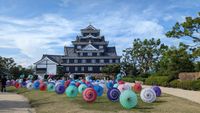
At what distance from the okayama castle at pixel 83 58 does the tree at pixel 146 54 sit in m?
15.2

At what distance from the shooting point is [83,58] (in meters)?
89.7

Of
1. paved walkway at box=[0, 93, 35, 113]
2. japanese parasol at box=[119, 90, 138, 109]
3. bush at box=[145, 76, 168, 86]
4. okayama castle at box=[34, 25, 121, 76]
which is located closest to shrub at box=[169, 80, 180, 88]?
bush at box=[145, 76, 168, 86]

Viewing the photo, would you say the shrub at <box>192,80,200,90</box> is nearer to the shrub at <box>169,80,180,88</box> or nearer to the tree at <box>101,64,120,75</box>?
the shrub at <box>169,80,180,88</box>

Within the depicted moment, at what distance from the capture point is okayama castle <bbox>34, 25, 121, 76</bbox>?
295ft

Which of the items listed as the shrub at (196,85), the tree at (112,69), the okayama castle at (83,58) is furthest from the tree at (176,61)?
the okayama castle at (83,58)

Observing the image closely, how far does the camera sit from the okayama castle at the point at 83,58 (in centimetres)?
8981

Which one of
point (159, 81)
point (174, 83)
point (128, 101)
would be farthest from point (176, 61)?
point (128, 101)

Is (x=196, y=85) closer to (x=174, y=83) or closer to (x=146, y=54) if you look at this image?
(x=174, y=83)

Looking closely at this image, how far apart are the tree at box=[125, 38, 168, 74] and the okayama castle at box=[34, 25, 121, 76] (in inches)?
599

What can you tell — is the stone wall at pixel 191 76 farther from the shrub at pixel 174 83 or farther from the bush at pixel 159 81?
the bush at pixel 159 81

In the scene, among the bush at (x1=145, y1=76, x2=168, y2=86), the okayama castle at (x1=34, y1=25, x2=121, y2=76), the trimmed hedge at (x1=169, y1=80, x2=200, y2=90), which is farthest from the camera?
the okayama castle at (x1=34, y1=25, x2=121, y2=76)

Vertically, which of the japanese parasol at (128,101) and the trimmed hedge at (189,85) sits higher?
the trimmed hedge at (189,85)

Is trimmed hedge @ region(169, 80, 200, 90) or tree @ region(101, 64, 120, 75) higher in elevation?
tree @ region(101, 64, 120, 75)

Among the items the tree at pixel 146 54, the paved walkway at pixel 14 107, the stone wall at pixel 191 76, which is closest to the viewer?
the paved walkway at pixel 14 107
